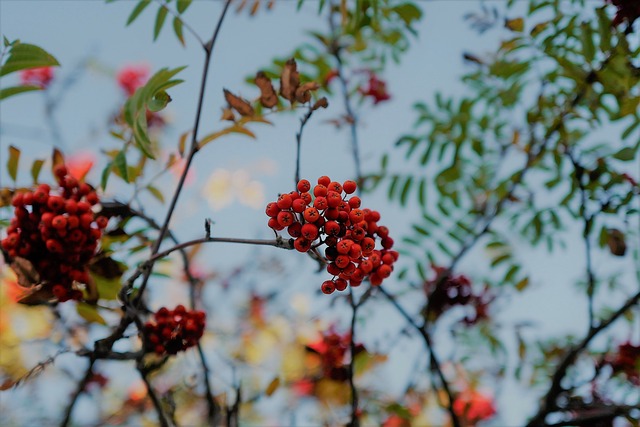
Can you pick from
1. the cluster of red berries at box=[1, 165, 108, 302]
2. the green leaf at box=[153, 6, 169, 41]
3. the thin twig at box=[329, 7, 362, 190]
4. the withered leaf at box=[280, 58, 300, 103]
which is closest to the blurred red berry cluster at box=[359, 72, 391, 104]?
the thin twig at box=[329, 7, 362, 190]

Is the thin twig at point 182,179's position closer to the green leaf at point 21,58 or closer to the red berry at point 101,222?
the red berry at point 101,222

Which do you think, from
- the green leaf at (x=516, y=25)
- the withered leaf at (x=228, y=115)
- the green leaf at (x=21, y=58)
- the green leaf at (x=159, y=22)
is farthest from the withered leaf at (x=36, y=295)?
the green leaf at (x=516, y=25)

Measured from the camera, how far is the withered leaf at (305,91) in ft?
4.68

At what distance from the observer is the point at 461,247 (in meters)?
2.37

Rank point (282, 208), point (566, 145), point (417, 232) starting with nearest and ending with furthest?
point (282, 208), point (566, 145), point (417, 232)

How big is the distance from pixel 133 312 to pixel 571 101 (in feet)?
5.20

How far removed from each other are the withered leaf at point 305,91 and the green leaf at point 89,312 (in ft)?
2.59

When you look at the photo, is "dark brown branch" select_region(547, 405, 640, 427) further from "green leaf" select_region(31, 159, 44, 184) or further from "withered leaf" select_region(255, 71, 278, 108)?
"green leaf" select_region(31, 159, 44, 184)

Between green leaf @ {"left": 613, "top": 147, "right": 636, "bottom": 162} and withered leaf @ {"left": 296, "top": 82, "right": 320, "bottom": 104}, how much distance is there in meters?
0.98

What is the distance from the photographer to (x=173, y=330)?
1593 millimetres

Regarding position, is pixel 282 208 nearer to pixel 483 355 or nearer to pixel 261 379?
pixel 483 355

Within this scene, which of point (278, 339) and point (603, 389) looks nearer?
point (603, 389)

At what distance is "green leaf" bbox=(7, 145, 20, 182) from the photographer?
1.59 meters

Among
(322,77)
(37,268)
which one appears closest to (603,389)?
(322,77)
